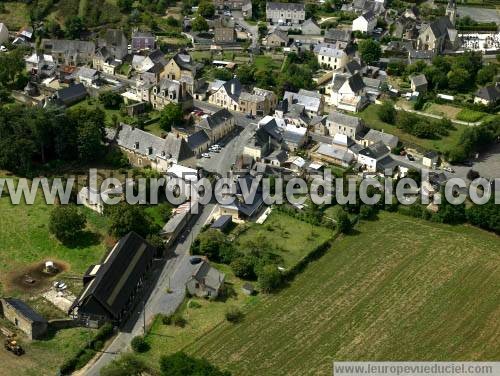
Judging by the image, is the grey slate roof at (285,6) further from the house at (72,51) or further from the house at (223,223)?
the house at (223,223)

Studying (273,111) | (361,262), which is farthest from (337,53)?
(361,262)

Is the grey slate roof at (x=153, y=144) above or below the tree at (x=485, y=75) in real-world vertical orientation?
below

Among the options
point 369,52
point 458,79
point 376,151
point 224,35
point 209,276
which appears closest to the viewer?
point 209,276

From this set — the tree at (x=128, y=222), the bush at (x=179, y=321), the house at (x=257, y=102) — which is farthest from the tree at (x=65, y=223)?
the house at (x=257, y=102)

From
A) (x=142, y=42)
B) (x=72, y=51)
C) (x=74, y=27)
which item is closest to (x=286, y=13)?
(x=142, y=42)

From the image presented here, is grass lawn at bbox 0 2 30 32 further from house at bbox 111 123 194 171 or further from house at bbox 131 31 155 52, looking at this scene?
house at bbox 111 123 194 171

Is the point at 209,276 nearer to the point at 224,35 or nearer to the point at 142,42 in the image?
the point at 142,42

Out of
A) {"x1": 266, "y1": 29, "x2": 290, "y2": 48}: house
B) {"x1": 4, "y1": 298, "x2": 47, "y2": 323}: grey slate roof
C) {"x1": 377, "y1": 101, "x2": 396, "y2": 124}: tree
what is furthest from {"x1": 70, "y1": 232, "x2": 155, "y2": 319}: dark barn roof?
{"x1": 266, "y1": 29, "x2": 290, "y2": 48}: house
